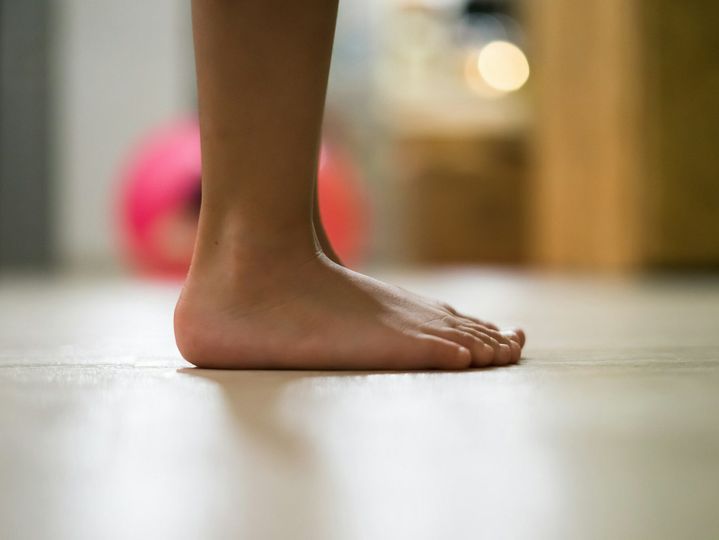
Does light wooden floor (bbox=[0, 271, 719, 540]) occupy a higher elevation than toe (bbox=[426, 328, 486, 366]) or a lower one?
higher

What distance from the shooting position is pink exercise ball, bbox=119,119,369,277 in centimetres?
264

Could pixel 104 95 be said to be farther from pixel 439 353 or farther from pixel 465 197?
pixel 439 353

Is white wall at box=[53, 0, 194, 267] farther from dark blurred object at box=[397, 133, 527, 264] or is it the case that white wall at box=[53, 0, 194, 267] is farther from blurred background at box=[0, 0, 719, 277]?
dark blurred object at box=[397, 133, 527, 264]

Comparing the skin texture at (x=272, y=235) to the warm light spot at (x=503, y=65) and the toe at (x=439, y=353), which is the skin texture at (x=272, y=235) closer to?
the toe at (x=439, y=353)

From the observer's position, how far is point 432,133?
16.0 ft

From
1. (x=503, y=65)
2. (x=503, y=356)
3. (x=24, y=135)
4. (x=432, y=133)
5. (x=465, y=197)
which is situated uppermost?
(x=503, y=65)

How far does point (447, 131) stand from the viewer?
4.89 metres

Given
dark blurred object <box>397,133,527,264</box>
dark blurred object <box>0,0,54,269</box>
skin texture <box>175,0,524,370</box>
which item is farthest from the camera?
dark blurred object <box>397,133,527,264</box>

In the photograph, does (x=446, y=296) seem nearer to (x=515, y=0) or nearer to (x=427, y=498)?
(x=427, y=498)

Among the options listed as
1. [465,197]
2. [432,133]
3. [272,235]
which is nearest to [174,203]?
[272,235]

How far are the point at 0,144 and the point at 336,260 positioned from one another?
3756 mm

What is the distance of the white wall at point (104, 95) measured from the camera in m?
4.43

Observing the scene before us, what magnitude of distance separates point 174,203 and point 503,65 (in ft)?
10.5

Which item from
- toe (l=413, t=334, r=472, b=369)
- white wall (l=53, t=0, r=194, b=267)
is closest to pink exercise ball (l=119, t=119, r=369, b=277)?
white wall (l=53, t=0, r=194, b=267)
